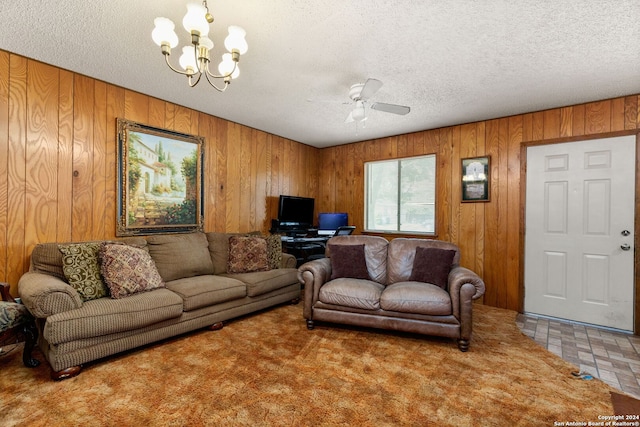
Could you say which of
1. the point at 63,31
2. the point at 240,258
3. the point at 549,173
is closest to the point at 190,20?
the point at 63,31

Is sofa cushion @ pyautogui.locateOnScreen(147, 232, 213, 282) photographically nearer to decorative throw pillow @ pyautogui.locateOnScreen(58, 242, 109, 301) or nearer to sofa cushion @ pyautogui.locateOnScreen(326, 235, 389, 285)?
decorative throw pillow @ pyautogui.locateOnScreen(58, 242, 109, 301)

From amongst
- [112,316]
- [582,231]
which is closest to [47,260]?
[112,316]

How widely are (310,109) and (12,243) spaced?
3.15 meters

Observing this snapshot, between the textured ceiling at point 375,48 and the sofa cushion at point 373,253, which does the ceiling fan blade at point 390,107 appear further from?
the sofa cushion at point 373,253

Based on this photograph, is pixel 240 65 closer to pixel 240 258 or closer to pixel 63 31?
pixel 63 31

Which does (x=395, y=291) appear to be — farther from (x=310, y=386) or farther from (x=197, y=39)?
(x=197, y=39)

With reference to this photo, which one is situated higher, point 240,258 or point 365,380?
point 240,258

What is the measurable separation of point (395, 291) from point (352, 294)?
16.3 inches

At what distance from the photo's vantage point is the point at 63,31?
2.12 meters

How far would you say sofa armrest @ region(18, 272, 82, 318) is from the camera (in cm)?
198

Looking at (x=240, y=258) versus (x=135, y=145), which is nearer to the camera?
(x=135, y=145)

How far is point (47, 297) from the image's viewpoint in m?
2.00

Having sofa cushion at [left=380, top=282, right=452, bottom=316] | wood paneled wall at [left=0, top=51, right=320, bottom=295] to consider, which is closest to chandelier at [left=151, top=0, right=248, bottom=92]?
wood paneled wall at [left=0, top=51, right=320, bottom=295]

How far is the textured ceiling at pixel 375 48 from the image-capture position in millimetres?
1859
